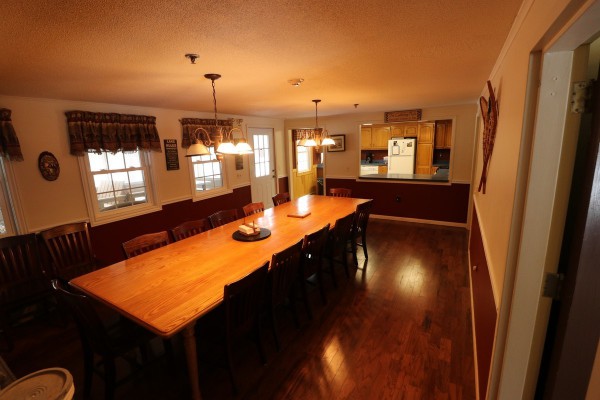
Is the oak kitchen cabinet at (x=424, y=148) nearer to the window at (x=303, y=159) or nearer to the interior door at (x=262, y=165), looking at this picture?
the window at (x=303, y=159)

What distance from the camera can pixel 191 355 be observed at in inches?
60.2

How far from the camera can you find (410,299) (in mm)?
2779

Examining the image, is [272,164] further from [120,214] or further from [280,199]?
[120,214]

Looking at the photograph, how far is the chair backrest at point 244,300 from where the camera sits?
1.61 meters

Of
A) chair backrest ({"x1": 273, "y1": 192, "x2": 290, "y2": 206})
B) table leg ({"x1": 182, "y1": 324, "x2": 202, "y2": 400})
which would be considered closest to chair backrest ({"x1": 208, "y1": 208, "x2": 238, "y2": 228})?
chair backrest ({"x1": 273, "y1": 192, "x2": 290, "y2": 206})

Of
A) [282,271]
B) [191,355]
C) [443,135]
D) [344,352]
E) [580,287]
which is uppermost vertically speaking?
[443,135]

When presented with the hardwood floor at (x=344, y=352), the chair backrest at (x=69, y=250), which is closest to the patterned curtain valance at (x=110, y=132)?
the chair backrest at (x=69, y=250)

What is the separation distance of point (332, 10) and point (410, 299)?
103 inches

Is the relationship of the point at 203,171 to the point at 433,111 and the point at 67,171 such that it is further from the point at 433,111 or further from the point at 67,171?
the point at 433,111

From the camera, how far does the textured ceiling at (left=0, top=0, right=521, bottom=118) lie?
1193mm

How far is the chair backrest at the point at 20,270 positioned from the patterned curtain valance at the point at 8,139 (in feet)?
2.60

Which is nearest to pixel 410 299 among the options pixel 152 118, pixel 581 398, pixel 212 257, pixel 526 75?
pixel 581 398

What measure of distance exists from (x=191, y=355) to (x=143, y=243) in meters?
1.32

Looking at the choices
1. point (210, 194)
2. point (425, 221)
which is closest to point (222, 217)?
point (210, 194)
